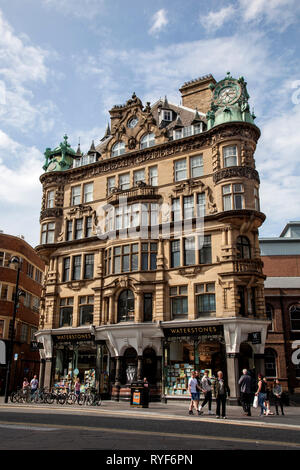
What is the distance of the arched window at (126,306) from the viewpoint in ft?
106

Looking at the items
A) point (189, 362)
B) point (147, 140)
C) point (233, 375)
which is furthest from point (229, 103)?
point (233, 375)

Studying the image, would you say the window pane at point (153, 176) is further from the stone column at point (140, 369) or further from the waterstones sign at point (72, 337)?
the stone column at point (140, 369)

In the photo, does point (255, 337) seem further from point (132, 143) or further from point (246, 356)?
point (132, 143)

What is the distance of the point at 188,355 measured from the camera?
30.0 meters

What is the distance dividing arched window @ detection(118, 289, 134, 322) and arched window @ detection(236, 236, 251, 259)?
8.79m

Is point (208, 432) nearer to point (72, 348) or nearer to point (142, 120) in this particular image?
point (72, 348)

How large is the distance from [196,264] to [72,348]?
42.2 feet

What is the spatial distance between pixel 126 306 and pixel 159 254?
4720 millimetres

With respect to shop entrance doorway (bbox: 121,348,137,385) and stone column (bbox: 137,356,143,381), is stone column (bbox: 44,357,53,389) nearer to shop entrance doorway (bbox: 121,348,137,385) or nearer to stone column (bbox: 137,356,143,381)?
shop entrance doorway (bbox: 121,348,137,385)

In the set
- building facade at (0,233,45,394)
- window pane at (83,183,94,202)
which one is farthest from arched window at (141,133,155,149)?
building facade at (0,233,45,394)

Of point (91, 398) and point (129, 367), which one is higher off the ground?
point (129, 367)

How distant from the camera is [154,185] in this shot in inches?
1383

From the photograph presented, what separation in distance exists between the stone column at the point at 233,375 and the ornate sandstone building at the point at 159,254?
0.08 meters
